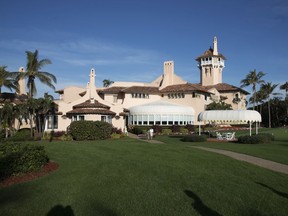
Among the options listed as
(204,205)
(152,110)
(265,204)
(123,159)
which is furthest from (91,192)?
(152,110)

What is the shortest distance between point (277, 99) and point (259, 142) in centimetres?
6371

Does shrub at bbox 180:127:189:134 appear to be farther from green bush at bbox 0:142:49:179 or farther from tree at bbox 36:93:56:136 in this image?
green bush at bbox 0:142:49:179

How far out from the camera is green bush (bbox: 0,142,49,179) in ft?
38.8

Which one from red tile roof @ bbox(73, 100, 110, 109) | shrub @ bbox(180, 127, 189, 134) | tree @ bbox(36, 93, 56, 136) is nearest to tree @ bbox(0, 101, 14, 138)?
tree @ bbox(36, 93, 56, 136)

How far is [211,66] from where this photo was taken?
3044 inches

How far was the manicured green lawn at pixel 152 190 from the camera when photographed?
27.4 feet

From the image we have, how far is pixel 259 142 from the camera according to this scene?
2750 cm

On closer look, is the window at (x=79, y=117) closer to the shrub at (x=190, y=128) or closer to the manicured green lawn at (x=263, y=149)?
the manicured green lawn at (x=263, y=149)

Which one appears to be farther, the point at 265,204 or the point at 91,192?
the point at 91,192

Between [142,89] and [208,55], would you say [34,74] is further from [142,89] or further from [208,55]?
[208,55]

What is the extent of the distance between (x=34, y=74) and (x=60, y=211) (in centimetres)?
3433

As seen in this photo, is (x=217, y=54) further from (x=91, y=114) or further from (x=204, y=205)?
(x=204, y=205)

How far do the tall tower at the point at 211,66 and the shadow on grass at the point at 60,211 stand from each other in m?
71.4

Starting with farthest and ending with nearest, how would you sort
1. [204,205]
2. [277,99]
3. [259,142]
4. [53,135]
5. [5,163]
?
[277,99] → [53,135] → [259,142] → [5,163] → [204,205]
